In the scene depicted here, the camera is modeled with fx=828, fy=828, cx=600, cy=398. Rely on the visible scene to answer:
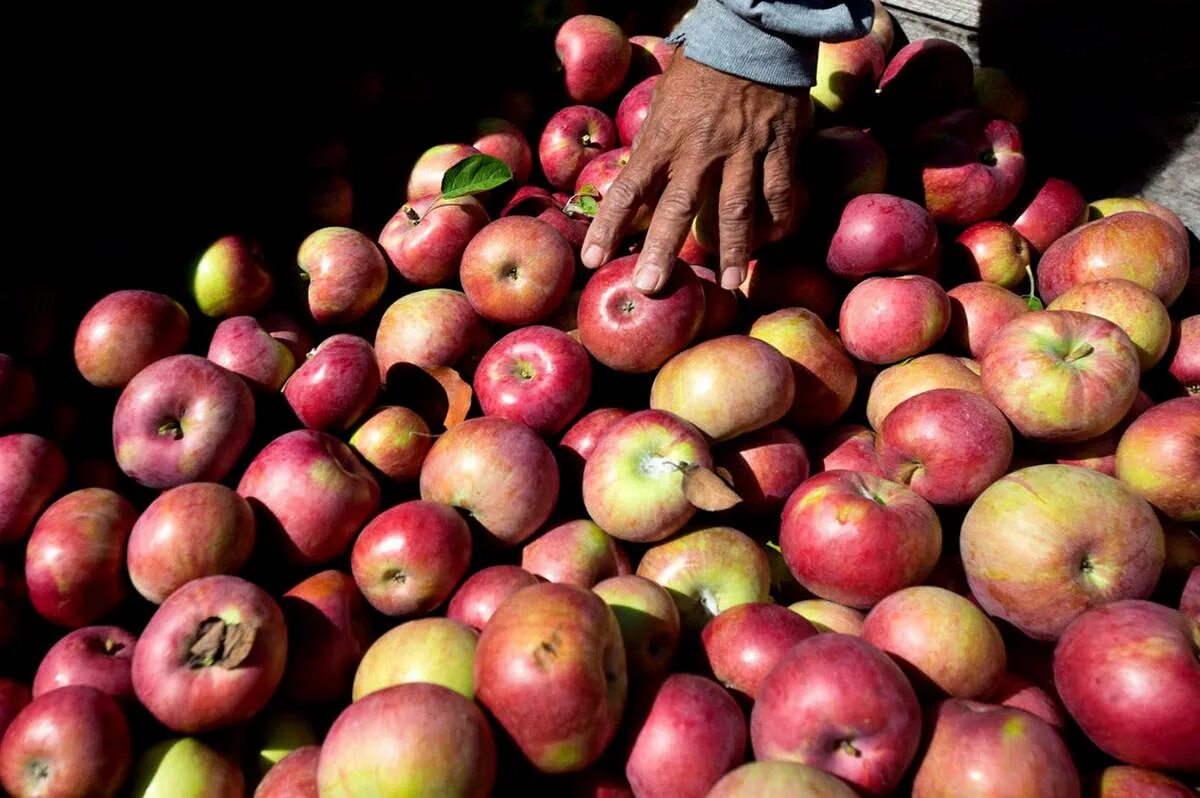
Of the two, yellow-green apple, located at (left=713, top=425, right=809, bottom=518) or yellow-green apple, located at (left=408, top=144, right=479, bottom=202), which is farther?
yellow-green apple, located at (left=408, top=144, right=479, bottom=202)

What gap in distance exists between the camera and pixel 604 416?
2.62 meters

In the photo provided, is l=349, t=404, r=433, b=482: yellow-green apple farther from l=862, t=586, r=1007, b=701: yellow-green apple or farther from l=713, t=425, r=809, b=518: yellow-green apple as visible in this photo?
l=862, t=586, r=1007, b=701: yellow-green apple

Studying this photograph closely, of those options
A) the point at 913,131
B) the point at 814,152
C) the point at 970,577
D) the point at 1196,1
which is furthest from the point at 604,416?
the point at 1196,1

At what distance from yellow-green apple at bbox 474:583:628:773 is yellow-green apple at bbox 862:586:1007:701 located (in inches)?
27.3

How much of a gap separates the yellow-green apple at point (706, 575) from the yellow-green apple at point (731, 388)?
353mm

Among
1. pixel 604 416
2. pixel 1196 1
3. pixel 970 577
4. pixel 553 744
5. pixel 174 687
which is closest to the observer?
pixel 553 744

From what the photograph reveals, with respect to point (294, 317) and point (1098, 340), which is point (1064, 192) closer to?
point (1098, 340)

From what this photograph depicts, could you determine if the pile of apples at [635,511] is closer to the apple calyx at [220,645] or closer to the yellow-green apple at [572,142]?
the apple calyx at [220,645]

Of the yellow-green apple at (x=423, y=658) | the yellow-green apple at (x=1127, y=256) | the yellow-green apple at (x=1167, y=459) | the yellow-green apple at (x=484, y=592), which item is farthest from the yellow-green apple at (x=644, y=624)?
the yellow-green apple at (x=1127, y=256)

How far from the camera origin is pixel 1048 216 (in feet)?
10.5

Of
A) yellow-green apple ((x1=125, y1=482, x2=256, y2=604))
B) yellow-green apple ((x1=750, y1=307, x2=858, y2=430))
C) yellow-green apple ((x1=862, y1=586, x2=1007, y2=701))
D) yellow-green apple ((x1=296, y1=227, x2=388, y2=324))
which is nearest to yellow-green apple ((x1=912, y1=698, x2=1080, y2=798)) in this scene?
yellow-green apple ((x1=862, y1=586, x2=1007, y2=701))

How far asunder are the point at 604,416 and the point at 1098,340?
4.78ft

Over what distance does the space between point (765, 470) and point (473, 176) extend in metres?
1.49

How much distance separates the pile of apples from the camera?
5.54 feet
